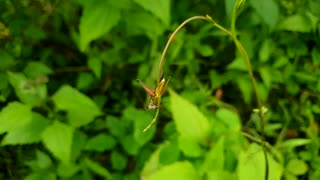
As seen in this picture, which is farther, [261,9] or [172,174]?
[261,9]

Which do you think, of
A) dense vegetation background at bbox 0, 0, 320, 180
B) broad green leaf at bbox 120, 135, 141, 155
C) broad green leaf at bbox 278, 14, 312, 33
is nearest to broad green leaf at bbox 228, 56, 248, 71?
dense vegetation background at bbox 0, 0, 320, 180

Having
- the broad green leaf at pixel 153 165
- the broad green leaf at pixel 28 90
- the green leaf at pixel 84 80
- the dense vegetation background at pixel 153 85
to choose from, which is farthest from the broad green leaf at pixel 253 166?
the green leaf at pixel 84 80

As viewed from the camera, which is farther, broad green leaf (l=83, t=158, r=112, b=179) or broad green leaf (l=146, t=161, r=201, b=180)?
broad green leaf (l=83, t=158, r=112, b=179)

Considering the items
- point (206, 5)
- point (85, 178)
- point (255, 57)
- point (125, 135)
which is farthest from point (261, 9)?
point (85, 178)

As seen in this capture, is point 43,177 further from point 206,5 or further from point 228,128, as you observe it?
point 206,5

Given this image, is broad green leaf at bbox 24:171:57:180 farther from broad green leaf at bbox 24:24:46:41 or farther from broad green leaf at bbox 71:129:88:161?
broad green leaf at bbox 24:24:46:41

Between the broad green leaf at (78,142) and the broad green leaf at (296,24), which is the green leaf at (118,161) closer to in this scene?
the broad green leaf at (78,142)
